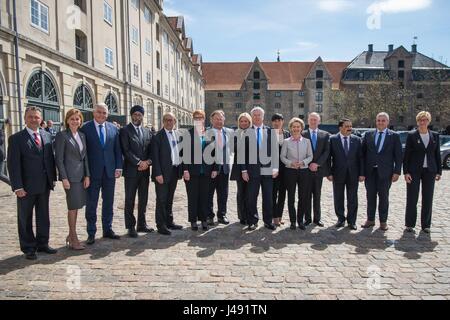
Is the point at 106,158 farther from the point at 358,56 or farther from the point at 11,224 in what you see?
the point at 358,56

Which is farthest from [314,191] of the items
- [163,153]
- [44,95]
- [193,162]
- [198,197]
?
[44,95]

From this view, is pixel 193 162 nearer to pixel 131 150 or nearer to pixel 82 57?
pixel 131 150

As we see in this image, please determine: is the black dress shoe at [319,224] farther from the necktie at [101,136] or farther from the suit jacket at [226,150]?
the necktie at [101,136]

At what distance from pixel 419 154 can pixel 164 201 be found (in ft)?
16.2

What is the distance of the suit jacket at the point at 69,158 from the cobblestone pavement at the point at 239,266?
1200mm

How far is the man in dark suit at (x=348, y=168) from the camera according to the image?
670cm

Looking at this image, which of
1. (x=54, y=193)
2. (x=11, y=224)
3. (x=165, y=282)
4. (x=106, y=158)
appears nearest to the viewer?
(x=165, y=282)

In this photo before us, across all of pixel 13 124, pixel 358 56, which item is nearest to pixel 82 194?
pixel 13 124

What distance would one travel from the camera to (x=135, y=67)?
90.9ft

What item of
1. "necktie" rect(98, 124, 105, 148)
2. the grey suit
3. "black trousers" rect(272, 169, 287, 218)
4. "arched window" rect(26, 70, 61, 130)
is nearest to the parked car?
"black trousers" rect(272, 169, 287, 218)

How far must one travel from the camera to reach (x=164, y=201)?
253 inches

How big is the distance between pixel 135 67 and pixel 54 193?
771 inches

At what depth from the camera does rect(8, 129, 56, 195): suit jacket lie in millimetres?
4848

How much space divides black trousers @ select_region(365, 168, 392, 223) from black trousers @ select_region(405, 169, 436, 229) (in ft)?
1.29
